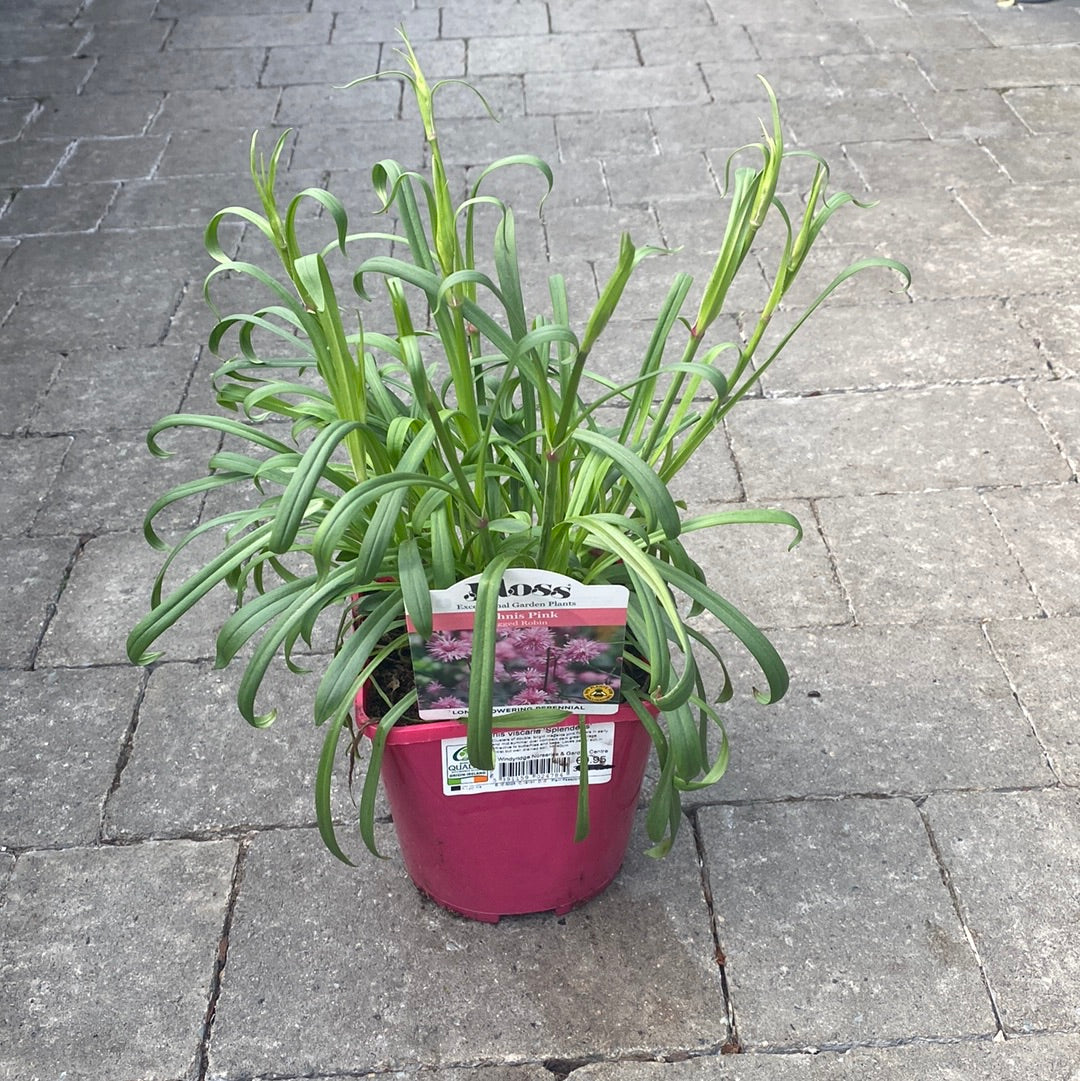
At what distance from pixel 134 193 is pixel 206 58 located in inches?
43.8

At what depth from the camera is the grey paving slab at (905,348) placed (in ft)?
8.39

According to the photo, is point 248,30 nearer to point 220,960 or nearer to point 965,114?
point 965,114

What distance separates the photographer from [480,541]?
1.28 metres

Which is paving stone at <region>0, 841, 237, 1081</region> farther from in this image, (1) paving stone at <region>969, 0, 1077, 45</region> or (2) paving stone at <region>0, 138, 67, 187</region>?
(1) paving stone at <region>969, 0, 1077, 45</region>

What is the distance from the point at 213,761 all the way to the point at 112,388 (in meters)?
1.20

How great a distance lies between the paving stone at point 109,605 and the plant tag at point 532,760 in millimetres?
786

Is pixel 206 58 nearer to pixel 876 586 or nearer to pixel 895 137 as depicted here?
pixel 895 137

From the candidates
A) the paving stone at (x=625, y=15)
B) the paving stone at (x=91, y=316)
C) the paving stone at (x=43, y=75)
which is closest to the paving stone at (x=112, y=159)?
the paving stone at (x=43, y=75)

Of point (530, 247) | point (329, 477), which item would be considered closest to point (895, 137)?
point (530, 247)

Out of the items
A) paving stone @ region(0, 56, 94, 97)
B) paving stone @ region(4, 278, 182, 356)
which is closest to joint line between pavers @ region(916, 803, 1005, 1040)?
paving stone @ region(4, 278, 182, 356)

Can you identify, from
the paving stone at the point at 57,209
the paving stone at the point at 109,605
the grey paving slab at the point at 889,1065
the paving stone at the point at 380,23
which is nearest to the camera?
the grey paving slab at the point at 889,1065

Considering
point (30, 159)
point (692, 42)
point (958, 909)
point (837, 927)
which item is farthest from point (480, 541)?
point (692, 42)

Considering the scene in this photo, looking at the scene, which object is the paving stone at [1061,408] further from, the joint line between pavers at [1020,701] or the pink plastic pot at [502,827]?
the pink plastic pot at [502,827]

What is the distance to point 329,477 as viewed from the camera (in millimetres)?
1277
